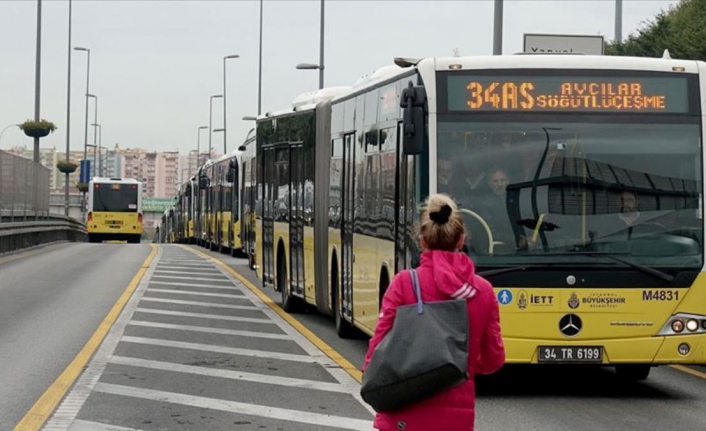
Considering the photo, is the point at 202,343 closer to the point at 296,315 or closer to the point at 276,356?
the point at 276,356

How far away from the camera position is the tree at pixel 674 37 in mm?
32844

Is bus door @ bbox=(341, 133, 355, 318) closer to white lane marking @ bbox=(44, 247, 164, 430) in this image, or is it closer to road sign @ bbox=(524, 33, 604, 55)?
white lane marking @ bbox=(44, 247, 164, 430)

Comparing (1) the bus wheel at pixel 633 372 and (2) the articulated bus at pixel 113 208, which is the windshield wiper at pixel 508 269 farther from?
(2) the articulated bus at pixel 113 208

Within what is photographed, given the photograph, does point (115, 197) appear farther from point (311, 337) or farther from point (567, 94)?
point (567, 94)

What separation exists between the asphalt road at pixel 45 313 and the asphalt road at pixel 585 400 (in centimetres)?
311

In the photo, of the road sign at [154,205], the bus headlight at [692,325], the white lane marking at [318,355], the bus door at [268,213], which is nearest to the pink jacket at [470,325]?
the white lane marking at [318,355]

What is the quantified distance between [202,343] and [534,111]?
18.3ft

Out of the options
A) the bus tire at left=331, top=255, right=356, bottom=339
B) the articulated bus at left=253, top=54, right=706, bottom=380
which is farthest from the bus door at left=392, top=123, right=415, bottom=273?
the bus tire at left=331, top=255, right=356, bottom=339

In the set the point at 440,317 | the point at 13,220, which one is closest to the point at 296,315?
the point at 440,317

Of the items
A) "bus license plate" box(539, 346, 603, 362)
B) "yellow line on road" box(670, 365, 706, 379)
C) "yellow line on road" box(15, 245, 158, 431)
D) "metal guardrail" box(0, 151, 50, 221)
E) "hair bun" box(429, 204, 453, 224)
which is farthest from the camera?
"metal guardrail" box(0, 151, 50, 221)

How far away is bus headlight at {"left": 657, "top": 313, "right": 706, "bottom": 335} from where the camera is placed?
1245cm

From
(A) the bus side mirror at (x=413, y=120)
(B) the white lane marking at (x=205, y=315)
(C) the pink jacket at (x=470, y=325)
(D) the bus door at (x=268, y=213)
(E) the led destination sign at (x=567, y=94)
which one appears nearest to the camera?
(C) the pink jacket at (x=470, y=325)

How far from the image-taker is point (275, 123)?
74.1 feet

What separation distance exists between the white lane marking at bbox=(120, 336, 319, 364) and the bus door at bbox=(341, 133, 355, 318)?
1.20 m
